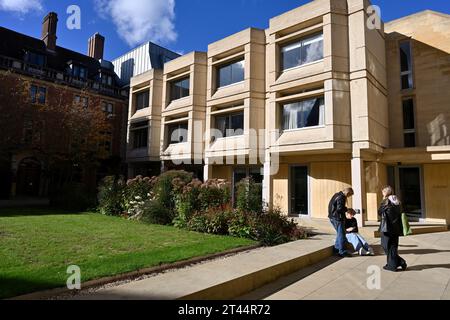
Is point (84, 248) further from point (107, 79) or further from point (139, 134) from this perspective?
point (107, 79)

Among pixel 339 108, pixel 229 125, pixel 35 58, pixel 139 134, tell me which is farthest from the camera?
pixel 35 58

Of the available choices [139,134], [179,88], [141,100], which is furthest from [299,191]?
[141,100]

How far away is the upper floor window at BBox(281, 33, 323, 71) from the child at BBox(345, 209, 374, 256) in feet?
30.0

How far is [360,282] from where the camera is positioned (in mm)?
6250

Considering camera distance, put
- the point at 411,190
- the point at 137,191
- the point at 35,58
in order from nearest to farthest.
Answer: the point at 137,191
the point at 411,190
the point at 35,58

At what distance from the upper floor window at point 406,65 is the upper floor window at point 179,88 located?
42.8 feet

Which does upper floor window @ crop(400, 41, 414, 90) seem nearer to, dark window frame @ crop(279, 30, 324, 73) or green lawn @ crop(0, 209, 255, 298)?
dark window frame @ crop(279, 30, 324, 73)

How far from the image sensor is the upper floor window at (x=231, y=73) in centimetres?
1900

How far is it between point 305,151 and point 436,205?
6.57 metres

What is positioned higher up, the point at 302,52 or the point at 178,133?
the point at 302,52

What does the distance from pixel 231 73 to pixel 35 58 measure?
18.8m
